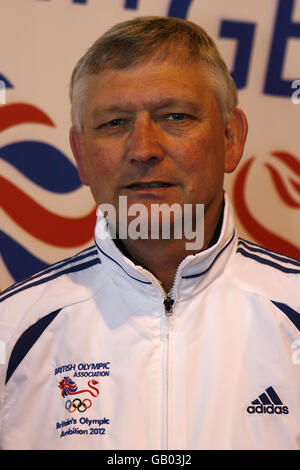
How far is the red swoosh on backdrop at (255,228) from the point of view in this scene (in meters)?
1.82

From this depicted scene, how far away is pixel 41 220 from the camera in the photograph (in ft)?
6.01

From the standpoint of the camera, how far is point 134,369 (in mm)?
1196

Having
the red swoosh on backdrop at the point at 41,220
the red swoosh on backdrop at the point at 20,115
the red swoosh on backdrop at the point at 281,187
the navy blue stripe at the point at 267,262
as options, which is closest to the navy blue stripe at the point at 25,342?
the navy blue stripe at the point at 267,262

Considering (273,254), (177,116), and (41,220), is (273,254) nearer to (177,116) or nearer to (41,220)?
(177,116)

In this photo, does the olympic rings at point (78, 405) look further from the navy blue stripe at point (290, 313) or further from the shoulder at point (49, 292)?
the navy blue stripe at point (290, 313)

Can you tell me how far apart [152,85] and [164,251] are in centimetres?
35

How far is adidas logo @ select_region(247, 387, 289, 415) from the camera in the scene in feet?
3.80

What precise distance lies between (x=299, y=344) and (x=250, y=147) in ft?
2.50

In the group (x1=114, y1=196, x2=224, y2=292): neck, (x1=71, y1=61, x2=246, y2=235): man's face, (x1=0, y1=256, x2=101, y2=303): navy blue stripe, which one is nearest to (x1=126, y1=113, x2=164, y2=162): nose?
(x1=71, y1=61, x2=246, y2=235): man's face

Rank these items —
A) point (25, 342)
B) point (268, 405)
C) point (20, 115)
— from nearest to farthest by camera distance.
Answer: point (268, 405), point (25, 342), point (20, 115)

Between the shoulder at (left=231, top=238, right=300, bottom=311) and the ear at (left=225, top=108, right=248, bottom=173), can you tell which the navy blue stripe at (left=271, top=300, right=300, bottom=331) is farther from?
the ear at (left=225, top=108, right=248, bottom=173)

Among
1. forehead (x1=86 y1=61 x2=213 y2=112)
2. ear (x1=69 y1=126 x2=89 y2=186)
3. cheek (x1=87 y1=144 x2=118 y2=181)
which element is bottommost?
cheek (x1=87 y1=144 x2=118 y2=181)

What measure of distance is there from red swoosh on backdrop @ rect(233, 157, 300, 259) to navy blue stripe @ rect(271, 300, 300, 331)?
2.03 feet

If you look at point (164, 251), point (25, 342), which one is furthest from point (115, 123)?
point (25, 342)
